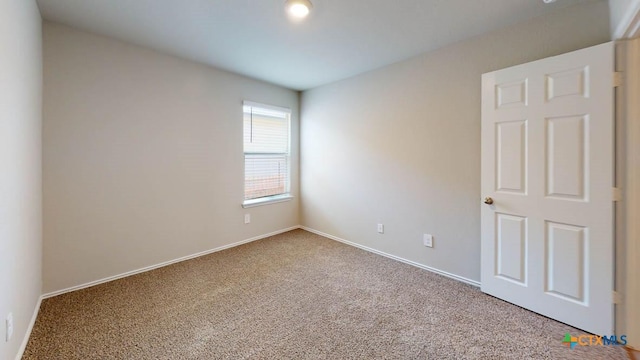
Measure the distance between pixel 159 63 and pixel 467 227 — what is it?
145 inches

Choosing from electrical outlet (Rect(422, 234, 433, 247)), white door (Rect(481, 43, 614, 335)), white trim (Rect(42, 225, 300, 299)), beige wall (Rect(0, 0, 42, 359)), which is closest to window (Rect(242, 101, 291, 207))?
white trim (Rect(42, 225, 300, 299))

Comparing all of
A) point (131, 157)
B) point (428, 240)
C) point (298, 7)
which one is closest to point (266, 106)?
point (131, 157)

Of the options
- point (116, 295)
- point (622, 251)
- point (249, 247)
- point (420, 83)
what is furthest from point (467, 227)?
point (116, 295)

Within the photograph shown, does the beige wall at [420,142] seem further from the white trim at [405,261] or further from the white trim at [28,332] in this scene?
the white trim at [28,332]

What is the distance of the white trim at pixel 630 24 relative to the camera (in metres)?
1.41

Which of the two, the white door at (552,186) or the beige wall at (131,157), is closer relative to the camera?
the white door at (552,186)

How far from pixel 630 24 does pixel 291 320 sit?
114 inches

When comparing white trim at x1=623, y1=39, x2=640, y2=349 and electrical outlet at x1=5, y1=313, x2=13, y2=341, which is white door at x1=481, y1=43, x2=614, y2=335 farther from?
electrical outlet at x1=5, y1=313, x2=13, y2=341

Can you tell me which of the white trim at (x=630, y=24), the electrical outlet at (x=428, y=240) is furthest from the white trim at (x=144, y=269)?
the white trim at (x=630, y=24)

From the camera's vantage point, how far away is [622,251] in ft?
5.53

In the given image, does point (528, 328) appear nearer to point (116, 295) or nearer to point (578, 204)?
point (578, 204)

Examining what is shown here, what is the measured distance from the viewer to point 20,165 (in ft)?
5.34

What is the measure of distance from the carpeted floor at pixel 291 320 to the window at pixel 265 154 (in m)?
1.38

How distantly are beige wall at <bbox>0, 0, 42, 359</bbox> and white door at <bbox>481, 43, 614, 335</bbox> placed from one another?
129 inches
